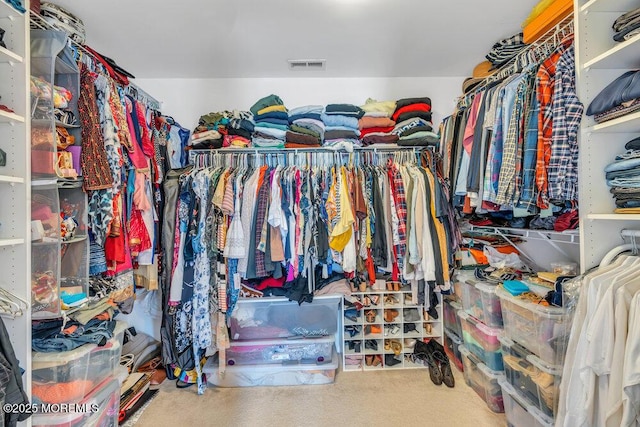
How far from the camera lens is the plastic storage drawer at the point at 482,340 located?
5.48 feet

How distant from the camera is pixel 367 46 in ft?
6.42

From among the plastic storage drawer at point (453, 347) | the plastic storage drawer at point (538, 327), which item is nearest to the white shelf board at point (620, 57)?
the plastic storage drawer at point (538, 327)

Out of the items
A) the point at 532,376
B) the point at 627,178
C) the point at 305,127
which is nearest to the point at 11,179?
the point at 305,127

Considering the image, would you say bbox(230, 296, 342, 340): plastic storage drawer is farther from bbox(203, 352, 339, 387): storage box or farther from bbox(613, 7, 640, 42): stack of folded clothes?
bbox(613, 7, 640, 42): stack of folded clothes

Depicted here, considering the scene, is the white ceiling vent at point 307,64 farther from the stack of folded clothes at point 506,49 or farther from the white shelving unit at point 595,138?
the white shelving unit at point 595,138

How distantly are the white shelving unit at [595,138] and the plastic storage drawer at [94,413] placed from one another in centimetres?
230

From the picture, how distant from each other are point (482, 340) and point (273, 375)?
4.74ft

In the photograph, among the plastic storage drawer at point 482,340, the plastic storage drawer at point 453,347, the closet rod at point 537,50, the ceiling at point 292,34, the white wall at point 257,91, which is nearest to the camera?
the closet rod at point 537,50

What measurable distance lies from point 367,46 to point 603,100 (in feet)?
4.62

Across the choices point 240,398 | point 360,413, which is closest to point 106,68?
point 240,398

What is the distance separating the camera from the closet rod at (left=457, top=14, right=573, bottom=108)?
4.28ft

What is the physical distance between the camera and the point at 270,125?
212 cm

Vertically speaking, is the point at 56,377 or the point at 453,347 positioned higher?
the point at 56,377

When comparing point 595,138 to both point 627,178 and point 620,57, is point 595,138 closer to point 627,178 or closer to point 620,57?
point 627,178
